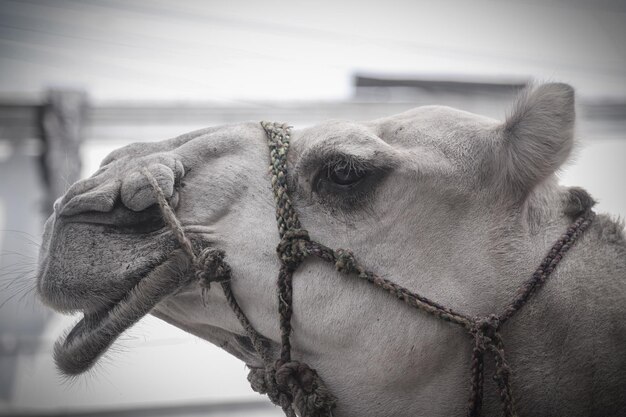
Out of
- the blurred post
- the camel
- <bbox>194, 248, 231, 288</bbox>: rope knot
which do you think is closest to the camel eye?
the camel

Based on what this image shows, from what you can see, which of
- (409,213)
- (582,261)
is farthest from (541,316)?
(409,213)

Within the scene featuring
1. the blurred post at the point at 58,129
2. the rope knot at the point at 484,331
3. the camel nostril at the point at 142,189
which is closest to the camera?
the rope knot at the point at 484,331

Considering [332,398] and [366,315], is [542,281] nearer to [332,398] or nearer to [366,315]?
[366,315]

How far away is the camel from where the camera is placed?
6.07 ft

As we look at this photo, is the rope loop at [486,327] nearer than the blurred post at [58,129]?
Yes

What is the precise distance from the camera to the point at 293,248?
1.86 metres

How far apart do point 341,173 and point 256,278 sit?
46 centimetres

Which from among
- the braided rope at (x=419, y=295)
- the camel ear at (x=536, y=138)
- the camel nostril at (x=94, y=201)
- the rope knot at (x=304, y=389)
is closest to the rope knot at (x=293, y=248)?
the braided rope at (x=419, y=295)

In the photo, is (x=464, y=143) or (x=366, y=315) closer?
(x=366, y=315)

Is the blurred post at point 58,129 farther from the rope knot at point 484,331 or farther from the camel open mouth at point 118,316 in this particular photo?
the rope knot at point 484,331

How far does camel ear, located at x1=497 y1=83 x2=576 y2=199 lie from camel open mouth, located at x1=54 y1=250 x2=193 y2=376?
1.16 meters

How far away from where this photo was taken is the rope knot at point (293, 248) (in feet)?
6.11

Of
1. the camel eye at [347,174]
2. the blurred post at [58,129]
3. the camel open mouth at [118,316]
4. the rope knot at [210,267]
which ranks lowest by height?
the blurred post at [58,129]

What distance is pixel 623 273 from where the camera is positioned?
204cm
